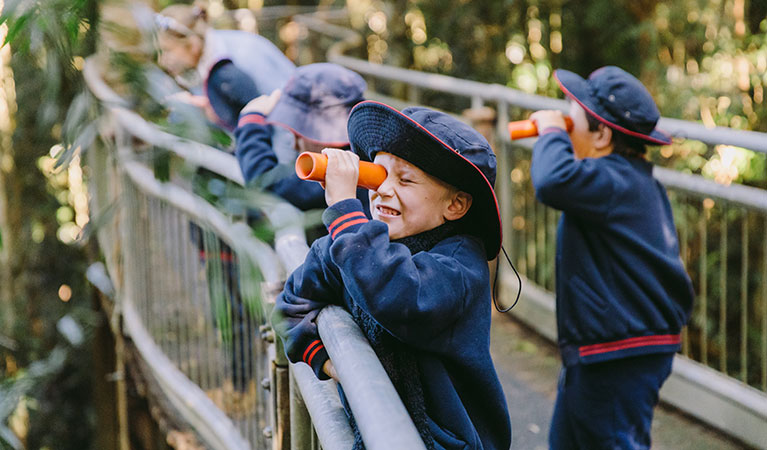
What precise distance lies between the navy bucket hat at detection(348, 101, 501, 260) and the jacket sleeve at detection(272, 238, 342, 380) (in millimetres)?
302

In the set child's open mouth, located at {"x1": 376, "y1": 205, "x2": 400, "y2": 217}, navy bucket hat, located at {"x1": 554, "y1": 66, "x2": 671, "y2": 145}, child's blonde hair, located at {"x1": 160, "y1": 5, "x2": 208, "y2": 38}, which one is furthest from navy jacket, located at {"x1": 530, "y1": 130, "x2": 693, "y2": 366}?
child's blonde hair, located at {"x1": 160, "y1": 5, "x2": 208, "y2": 38}

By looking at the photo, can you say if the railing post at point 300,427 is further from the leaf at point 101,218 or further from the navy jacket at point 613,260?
the navy jacket at point 613,260

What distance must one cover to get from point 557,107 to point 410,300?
10.4 feet

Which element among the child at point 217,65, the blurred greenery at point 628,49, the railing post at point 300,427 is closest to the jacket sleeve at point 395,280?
the railing post at point 300,427

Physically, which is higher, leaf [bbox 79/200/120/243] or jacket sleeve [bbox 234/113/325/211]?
leaf [bbox 79/200/120/243]

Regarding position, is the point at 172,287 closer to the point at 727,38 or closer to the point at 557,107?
the point at 557,107

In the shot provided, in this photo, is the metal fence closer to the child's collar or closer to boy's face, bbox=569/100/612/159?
the child's collar

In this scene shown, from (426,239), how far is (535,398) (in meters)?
2.77

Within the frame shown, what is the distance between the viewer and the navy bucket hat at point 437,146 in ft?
6.72

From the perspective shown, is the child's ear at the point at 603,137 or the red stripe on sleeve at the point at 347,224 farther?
the child's ear at the point at 603,137

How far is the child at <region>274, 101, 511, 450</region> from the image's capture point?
194 centimetres

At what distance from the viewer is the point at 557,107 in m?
Result: 4.86

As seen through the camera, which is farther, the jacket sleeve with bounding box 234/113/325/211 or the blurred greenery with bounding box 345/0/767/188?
the blurred greenery with bounding box 345/0/767/188

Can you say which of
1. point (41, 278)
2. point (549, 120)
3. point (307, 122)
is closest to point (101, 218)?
point (307, 122)
